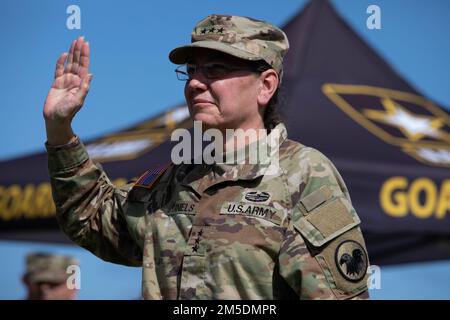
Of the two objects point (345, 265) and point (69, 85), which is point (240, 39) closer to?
point (69, 85)

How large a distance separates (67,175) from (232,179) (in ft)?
1.86

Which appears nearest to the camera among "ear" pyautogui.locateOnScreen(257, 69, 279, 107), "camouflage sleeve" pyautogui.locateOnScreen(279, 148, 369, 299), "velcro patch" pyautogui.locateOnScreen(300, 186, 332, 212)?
"camouflage sleeve" pyautogui.locateOnScreen(279, 148, 369, 299)

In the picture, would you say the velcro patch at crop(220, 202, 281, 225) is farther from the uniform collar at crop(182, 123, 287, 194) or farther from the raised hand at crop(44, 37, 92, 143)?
the raised hand at crop(44, 37, 92, 143)

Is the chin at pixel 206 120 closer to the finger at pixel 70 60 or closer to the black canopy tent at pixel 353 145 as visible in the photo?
the finger at pixel 70 60

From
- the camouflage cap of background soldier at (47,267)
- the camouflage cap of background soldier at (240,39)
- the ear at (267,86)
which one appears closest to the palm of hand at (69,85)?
the camouflage cap of background soldier at (240,39)

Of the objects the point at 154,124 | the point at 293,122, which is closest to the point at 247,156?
the point at 293,122

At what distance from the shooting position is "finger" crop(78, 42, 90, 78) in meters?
3.23

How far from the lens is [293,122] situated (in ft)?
18.9

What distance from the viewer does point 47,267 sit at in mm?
6520

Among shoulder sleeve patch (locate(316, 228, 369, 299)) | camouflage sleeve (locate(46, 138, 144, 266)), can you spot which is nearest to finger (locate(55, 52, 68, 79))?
camouflage sleeve (locate(46, 138, 144, 266))

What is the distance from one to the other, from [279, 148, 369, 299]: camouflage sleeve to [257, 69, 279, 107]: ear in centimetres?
35

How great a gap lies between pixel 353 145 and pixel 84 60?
2823 mm

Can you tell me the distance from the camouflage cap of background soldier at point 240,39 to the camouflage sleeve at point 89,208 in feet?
1.57

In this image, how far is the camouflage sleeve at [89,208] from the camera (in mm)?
3219
